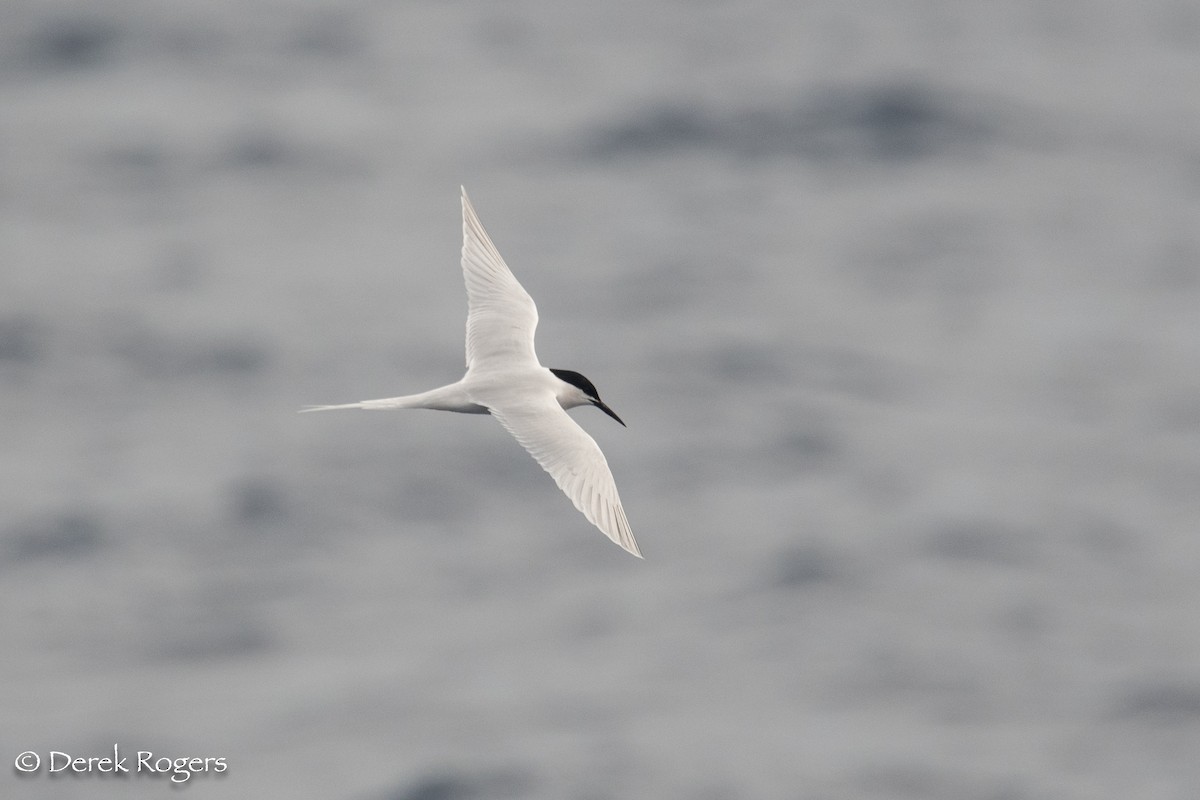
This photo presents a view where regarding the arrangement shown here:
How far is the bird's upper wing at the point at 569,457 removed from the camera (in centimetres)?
1241

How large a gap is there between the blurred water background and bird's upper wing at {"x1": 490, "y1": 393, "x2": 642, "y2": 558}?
591cm

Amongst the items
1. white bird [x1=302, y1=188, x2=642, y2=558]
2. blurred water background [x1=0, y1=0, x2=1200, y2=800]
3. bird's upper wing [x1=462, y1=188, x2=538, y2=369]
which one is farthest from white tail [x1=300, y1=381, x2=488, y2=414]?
blurred water background [x1=0, y1=0, x2=1200, y2=800]

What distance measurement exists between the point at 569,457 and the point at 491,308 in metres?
2.67

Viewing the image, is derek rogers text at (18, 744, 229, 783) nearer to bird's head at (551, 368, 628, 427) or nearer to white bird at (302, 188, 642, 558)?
white bird at (302, 188, 642, 558)

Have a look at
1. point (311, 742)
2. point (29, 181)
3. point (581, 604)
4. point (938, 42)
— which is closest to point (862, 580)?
point (581, 604)

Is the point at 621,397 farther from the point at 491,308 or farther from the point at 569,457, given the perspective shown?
the point at 569,457

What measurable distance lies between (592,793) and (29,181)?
15989 millimetres

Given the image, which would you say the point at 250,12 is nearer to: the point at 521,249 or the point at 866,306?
the point at 521,249

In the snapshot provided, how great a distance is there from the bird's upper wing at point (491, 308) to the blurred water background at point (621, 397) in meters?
5.40

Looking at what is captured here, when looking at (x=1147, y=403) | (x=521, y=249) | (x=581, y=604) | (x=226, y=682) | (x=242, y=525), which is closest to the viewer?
(x=226, y=682)

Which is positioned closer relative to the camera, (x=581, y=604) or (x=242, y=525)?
(x=581, y=604)

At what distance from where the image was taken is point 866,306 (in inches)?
1037

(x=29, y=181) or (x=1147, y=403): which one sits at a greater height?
(x=29, y=181)

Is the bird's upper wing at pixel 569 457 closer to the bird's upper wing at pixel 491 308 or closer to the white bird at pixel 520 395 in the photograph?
the white bird at pixel 520 395
